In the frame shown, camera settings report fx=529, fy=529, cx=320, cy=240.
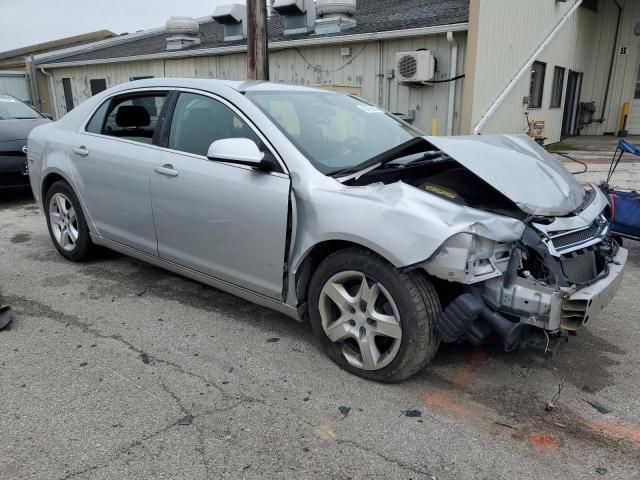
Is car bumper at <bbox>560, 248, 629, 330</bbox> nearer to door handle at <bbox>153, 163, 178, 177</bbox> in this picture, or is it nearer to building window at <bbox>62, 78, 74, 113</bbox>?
door handle at <bbox>153, 163, 178, 177</bbox>

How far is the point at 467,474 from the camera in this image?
2232 mm

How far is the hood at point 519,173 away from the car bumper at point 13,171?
251 inches

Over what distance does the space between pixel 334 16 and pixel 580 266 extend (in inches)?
385

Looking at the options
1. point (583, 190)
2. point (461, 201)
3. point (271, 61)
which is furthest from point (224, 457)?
point (271, 61)

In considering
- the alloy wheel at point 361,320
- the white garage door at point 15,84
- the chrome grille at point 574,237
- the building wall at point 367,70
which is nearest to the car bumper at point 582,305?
the chrome grille at point 574,237

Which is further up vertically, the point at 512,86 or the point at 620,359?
the point at 512,86

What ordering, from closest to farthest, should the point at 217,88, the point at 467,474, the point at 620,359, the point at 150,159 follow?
1. the point at 467,474
2. the point at 620,359
3. the point at 217,88
4. the point at 150,159

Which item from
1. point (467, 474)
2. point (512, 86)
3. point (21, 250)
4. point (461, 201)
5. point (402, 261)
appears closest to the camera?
point (467, 474)

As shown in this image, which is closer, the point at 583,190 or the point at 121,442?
the point at 121,442

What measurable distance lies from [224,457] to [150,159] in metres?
2.28

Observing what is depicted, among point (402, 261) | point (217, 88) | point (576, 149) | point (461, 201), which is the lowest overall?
point (576, 149)

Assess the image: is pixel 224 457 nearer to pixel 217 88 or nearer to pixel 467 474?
pixel 467 474

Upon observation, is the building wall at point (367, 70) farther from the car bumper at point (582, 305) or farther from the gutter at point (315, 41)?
the car bumper at point (582, 305)

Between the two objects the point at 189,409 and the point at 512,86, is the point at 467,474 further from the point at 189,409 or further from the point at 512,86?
the point at 512,86
